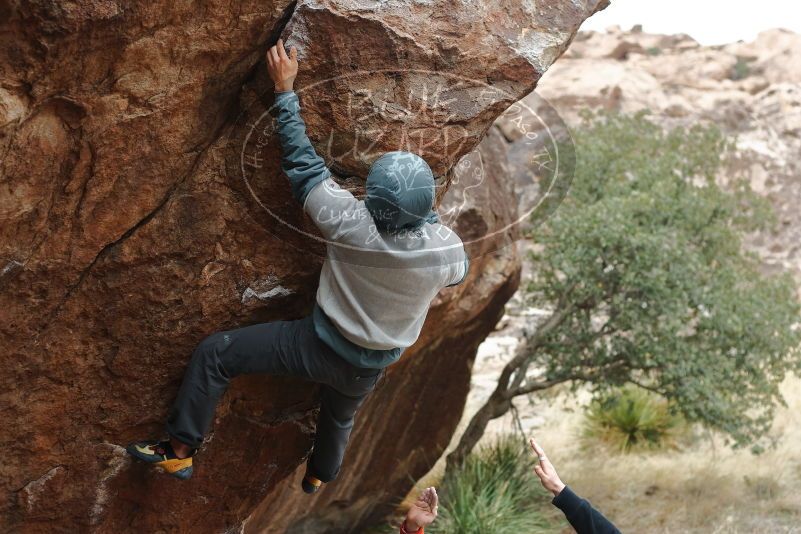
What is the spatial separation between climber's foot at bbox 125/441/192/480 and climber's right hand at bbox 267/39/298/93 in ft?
5.77

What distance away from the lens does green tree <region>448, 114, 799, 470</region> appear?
829 centimetres

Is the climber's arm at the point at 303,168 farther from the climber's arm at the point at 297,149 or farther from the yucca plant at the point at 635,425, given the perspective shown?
the yucca plant at the point at 635,425

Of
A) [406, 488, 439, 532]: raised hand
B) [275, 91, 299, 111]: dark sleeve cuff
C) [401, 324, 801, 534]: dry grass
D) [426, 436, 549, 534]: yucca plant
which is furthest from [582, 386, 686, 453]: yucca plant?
[275, 91, 299, 111]: dark sleeve cuff

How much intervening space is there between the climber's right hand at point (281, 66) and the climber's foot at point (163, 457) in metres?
1.76

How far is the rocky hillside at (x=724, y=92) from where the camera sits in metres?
20.6

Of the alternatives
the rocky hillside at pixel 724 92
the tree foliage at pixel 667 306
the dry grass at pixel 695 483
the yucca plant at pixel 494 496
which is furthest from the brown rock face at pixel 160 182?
the rocky hillside at pixel 724 92

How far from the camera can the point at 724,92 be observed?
74.8 feet

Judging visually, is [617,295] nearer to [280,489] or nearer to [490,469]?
[490,469]

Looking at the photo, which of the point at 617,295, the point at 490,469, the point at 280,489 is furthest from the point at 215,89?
the point at 490,469

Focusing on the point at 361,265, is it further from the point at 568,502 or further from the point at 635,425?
the point at 635,425

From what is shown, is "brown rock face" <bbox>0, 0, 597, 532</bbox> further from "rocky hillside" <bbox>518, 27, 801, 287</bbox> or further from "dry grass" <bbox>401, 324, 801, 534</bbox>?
"rocky hillside" <bbox>518, 27, 801, 287</bbox>

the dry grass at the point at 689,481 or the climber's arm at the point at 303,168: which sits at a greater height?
the climber's arm at the point at 303,168

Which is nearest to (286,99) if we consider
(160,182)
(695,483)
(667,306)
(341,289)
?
(160,182)

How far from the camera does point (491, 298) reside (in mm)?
6621
